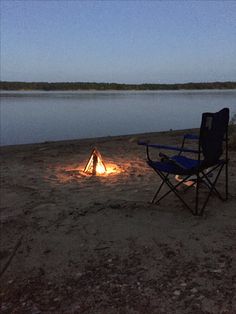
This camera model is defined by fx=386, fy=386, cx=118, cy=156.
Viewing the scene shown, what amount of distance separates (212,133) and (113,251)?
1587 mm

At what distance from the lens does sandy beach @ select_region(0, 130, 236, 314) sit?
106 inches

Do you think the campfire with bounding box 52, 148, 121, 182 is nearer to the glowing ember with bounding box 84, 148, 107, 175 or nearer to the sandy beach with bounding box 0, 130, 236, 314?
the glowing ember with bounding box 84, 148, 107, 175

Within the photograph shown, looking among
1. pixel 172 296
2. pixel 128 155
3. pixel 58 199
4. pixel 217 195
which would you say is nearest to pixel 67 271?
pixel 172 296

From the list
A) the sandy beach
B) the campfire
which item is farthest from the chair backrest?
the campfire

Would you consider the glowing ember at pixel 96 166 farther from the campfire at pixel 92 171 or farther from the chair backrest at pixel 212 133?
the chair backrest at pixel 212 133

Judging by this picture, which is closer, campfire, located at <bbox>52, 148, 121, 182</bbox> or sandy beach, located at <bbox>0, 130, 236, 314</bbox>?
sandy beach, located at <bbox>0, 130, 236, 314</bbox>

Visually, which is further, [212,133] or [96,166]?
[96,166]

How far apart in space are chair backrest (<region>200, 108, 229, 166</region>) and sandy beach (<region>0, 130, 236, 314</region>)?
1.98 ft

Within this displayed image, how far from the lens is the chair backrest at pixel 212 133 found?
154 inches

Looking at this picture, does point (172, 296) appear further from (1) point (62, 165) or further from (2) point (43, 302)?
(1) point (62, 165)

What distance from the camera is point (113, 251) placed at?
135 inches

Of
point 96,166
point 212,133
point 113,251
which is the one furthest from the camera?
point 96,166

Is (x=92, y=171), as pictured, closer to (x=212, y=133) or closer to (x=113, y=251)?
(x=212, y=133)

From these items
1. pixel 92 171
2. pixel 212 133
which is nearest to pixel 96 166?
pixel 92 171
